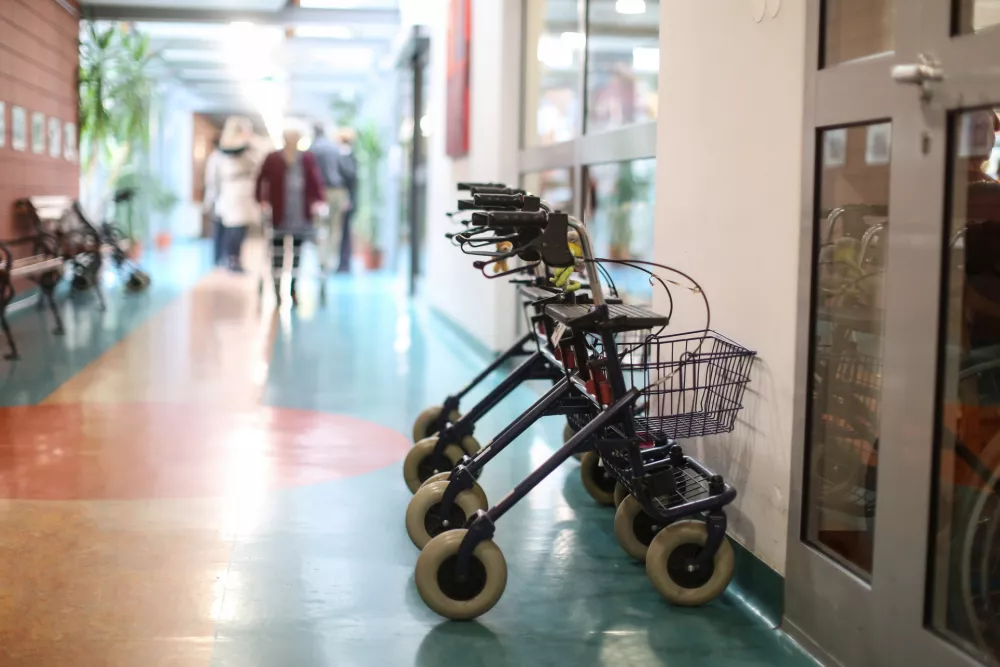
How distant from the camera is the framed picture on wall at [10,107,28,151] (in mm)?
9320

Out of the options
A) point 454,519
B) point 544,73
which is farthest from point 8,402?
point 544,73

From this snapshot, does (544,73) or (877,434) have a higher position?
(544,73)

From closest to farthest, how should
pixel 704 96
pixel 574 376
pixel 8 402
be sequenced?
pixel 574 376
pixel 704 96
pixel 8 402

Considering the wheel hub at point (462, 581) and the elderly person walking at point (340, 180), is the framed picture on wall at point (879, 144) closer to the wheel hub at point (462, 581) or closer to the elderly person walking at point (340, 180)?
the wheel hub at point (462, 581)

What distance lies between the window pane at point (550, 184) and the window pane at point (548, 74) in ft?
0.64

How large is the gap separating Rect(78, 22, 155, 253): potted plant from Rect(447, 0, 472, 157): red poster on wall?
4.74 meters

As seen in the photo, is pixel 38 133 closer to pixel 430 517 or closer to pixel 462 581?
pixel 430 517

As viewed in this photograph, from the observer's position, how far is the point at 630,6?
688 centimetres

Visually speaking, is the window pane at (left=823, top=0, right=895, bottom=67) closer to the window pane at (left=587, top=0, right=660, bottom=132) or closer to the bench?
the window pane at (left=587, top=0, right=660, bottom=132)

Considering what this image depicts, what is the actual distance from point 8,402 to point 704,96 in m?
3.87

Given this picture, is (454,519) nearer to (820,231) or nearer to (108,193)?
(820,231)

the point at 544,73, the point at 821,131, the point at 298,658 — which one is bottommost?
the point at 298,658

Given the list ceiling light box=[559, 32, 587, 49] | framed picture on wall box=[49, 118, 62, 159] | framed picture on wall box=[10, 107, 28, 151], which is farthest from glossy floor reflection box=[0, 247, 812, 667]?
framed picture on wall box=[49, 118, 62, 159]

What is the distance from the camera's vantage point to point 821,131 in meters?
2.67
